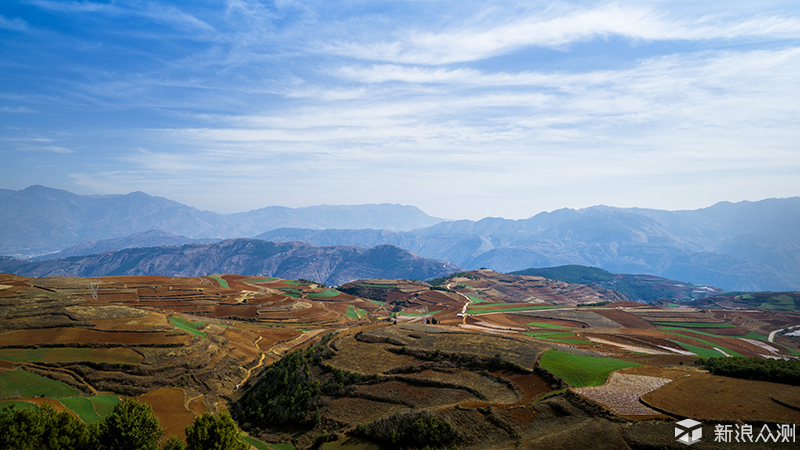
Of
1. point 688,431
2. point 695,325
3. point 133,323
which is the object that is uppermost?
point 688,431

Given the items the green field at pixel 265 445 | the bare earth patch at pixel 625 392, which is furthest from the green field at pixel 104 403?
the bare earth patch at pixel 625 392

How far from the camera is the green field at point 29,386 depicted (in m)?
40.7

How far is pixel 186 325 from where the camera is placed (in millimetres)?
70812

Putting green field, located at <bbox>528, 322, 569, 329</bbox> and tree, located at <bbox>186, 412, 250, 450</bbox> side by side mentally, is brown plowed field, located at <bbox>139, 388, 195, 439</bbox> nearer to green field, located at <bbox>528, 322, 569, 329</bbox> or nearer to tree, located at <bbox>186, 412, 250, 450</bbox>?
tree, located at <bbox>186, 412, 250, 450</bbox>

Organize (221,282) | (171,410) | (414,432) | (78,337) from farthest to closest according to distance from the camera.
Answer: (221,282) < (78,337) < (171,410) < (414,432)

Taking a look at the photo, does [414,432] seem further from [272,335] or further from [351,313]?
[351,313]

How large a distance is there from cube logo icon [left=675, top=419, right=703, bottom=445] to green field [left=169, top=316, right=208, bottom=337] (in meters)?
70.6

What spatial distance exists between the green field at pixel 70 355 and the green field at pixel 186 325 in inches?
551

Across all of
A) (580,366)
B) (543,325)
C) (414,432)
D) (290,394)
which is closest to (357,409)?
(290,394)

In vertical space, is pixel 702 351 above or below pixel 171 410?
below

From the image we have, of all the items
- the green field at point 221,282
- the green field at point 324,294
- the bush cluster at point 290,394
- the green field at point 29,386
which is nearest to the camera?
the green field at point 29,386

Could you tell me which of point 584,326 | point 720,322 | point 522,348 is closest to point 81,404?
point 522,348

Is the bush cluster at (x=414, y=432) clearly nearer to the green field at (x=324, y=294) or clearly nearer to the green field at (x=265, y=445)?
the green field at (x=265, y=445)

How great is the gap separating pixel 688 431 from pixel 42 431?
144ft
